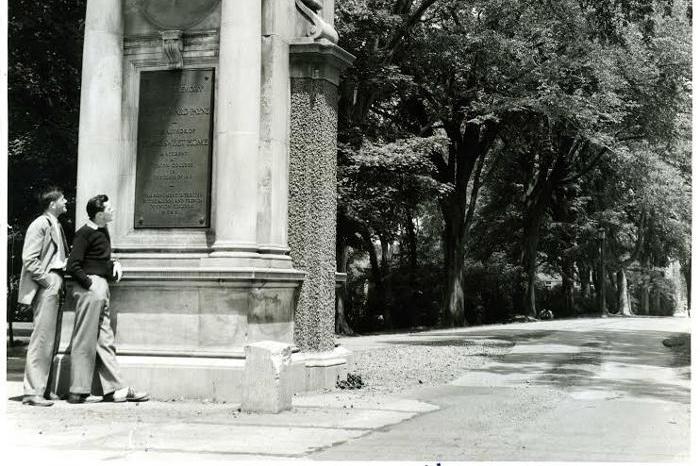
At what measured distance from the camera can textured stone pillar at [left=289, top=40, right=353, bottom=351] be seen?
35.5ft

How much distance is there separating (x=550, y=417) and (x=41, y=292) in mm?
5717

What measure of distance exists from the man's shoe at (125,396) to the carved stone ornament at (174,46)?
399 centimetres

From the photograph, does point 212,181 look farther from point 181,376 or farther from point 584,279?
point 584,279

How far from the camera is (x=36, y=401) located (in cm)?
932

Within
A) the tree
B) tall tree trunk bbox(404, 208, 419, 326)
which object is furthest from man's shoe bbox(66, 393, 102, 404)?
tall tree trunk bbox(404, 208, 419, 326)

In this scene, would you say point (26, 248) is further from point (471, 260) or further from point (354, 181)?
point (471, 260)

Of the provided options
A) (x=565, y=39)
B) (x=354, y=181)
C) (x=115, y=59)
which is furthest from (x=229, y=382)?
(x=565, y=39)

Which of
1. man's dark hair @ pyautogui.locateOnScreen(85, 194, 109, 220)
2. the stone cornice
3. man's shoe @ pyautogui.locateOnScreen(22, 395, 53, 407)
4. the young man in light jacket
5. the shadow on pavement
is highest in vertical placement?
the stone cornice

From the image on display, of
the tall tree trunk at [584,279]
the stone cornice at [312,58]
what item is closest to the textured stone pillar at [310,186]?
the stone cornice at [312,58]

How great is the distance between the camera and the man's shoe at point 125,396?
947cm

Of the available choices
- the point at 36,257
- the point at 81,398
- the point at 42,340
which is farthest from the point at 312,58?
the point at 81,398

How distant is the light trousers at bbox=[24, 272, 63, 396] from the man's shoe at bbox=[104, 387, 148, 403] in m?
0.77

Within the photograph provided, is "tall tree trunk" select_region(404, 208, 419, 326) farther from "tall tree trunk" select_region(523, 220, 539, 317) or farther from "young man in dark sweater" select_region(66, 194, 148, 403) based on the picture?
"young man in dark sweater" select_region(66, 194, 148, 403)

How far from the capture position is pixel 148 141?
10680 mm
